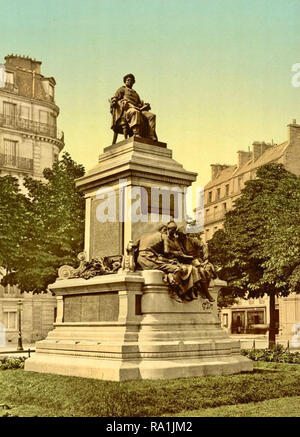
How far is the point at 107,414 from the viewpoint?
1220 centimetres

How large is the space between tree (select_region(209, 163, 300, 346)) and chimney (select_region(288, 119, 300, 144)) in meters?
27.4

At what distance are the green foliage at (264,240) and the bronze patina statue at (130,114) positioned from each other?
12936mm

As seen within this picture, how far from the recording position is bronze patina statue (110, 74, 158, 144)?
64.4 feet

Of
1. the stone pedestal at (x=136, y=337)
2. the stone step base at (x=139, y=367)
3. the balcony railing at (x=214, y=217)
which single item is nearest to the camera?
the stone step base at (x=139, y=367)

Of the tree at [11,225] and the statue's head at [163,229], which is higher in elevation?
the tree at [11,225]

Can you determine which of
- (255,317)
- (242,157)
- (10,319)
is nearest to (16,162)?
(10,319)

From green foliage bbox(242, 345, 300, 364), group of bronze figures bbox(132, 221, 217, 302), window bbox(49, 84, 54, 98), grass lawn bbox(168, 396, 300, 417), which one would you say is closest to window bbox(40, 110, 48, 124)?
window bbox(49, 84, 54, 98)

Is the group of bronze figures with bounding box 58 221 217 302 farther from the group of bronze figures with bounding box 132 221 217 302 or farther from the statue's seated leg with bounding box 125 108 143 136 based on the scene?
the statue's seated leg with bounding box 125 108 143 136

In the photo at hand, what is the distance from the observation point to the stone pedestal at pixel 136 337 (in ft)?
52.6

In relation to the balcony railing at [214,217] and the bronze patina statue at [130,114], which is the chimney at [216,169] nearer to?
the balcony railing at [214,217]

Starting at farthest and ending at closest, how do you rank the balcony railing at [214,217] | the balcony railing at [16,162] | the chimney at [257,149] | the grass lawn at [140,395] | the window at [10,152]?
the balcony railing at [214,217] → the chimney at [257,149] → the window at [10,152] → the balcony railing at [16,162] → the grass lawn at [140,395]

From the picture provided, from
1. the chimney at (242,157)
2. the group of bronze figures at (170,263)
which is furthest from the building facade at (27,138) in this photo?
the group of bronze figures at (170,263)

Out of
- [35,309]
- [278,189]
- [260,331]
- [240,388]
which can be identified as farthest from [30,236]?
[260,331]

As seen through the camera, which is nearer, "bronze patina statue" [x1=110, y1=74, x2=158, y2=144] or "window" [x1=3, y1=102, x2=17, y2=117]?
"bronze patina statue" [x1=110, y1=74, x2=158, y2=144]
